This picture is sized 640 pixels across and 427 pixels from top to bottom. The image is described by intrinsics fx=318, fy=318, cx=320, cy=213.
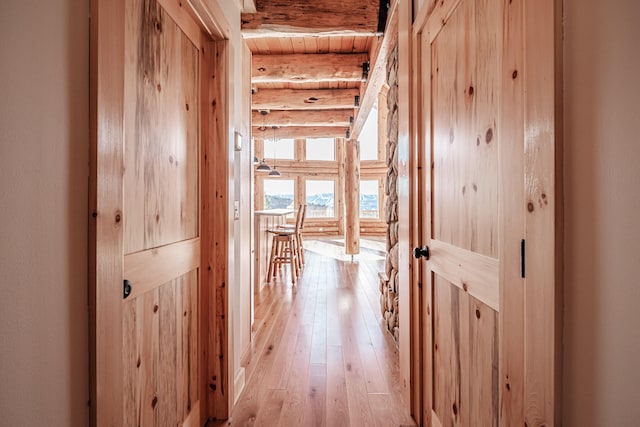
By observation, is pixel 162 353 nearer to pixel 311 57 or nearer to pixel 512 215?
pixel 512 215

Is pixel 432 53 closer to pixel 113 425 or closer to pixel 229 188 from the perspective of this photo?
pixel 229 188

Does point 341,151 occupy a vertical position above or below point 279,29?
above

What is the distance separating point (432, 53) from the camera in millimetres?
1561

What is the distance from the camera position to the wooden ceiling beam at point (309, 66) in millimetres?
3986

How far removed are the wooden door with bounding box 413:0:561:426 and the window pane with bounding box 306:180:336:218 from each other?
981 cm

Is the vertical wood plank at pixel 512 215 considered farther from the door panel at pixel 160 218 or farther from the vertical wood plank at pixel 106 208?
the door panel at pixel 160 218

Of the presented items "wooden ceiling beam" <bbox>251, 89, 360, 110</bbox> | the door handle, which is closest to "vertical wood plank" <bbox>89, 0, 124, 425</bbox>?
the door handle

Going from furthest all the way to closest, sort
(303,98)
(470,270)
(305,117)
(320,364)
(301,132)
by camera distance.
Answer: (301,132) → (305,117) → (303,98) → (320,364) → (470,270)

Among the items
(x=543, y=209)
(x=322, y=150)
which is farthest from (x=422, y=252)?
(x=322, y=150)

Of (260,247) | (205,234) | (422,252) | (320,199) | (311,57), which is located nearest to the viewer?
(422,252)

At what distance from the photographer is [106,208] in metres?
0.84

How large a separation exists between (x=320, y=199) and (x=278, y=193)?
1.53 metres
